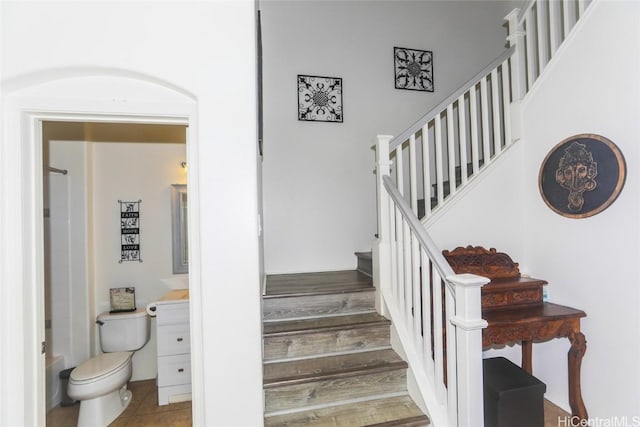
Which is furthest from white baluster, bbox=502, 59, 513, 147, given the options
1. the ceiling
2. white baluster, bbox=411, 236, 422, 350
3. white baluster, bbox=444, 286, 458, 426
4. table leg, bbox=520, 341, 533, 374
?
the ceiling

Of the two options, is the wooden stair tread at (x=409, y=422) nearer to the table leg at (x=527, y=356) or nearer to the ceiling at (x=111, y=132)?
the table leg at (x=527, y=356)

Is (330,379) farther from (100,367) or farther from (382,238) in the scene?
(100,367)

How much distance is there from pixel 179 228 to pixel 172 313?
82cm

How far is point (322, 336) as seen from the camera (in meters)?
2.09

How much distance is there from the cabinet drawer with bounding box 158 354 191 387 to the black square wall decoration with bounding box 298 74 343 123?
8.36ft

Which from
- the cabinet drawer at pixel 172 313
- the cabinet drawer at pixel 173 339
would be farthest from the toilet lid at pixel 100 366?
the cabinet drawer at pixel 172 313

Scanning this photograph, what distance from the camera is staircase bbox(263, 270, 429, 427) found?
1806 millimetres

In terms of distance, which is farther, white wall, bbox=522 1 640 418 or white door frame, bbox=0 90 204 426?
white wall, bbox=522 1 640 418

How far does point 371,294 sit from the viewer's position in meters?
2.42

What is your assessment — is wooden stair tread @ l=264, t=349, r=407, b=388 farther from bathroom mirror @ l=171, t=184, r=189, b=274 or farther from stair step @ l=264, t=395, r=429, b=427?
bathroom mirror @ l=171, t=184, r=189, b=274

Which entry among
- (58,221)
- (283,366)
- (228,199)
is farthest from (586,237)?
(58,221)

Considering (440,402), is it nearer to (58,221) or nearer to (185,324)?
(185,324)

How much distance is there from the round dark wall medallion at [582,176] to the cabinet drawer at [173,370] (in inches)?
126

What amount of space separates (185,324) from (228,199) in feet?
5.76
